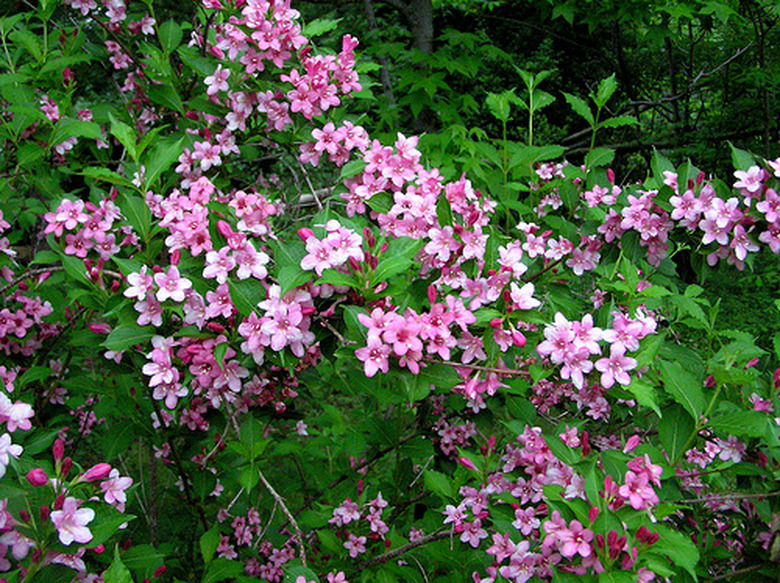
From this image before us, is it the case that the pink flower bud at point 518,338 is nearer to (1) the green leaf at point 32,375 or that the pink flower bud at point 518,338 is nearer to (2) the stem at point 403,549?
(2) the stem at point 403,549

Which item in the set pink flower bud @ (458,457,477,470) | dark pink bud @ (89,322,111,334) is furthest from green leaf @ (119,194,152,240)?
pink flower bud @ (458,457,477,470)

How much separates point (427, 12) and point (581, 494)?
5.03m

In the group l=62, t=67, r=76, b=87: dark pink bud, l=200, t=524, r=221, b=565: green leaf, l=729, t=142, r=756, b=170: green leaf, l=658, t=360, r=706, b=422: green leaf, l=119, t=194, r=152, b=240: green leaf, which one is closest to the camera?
l=658, t=360, r=706, b=422: green leaf

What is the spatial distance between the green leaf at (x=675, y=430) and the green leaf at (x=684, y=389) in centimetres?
4

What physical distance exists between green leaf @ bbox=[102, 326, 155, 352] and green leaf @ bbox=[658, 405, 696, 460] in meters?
1.35

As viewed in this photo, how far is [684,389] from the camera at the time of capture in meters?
1.63

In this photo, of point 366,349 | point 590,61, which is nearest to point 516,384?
point 366,349

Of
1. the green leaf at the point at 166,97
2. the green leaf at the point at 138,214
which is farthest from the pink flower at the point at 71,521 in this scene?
the green leaf at the point at 166,97

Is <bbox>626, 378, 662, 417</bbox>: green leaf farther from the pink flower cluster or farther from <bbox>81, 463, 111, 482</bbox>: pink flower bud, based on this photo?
<bbox>81, 463, 111, 482</bbox>: pink flower bud

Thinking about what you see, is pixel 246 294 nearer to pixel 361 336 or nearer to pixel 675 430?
pixel 361 336

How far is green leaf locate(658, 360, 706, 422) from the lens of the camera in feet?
5.31

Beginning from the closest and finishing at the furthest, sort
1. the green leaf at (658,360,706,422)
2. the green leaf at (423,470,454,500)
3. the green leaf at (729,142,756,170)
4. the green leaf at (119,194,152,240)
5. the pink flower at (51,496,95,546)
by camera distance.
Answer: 1. the pink flower at (51,496,95,546)
2. the green leaf at (658,360,706,422)
3. the green leaf at (119,194,152,240)
4. the green leaf at (729,142,756,170)
5. the green leaf at (423,470,454,500)

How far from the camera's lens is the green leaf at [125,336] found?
159 centimetres

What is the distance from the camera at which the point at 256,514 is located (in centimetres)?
301
